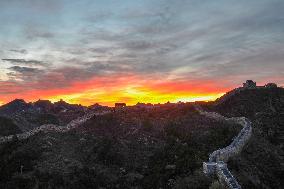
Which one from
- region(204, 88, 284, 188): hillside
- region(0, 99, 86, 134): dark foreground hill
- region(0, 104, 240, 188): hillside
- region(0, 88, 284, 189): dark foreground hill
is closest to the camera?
region(204, 88, 284, 188): hillside

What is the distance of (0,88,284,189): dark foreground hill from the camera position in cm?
4866

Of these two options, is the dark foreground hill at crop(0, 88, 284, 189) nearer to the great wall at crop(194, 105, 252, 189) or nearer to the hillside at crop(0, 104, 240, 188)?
the hillside at crop(0, 104, 240, 188)

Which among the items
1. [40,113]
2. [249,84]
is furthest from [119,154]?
[40,113]

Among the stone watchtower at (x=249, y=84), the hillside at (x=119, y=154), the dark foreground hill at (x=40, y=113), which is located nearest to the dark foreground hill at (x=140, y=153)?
the hillside at (x=119, y=154)

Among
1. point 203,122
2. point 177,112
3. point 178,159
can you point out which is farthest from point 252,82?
point 178,159

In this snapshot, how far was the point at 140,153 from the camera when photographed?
61.0 metres

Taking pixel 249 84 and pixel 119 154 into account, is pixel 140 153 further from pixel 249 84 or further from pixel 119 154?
pixel 249 84

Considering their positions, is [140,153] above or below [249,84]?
below

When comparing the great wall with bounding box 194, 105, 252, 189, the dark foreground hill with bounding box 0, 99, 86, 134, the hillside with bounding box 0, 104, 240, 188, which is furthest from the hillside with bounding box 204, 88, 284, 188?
the dark foreground hill with bounding box 0, 99, 86, 134

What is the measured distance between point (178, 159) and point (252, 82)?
59695 millimetres

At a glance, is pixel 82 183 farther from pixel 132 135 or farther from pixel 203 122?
pixel 203 122

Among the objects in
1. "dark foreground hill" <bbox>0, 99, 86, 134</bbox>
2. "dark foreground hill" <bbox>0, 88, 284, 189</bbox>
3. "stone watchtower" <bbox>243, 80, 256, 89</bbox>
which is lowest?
"dark foreground hill" <bbox>0, 88, 284, 189</bbox>

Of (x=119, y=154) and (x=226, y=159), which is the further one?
(x=119, y=154)

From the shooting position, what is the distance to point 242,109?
3514 inches
